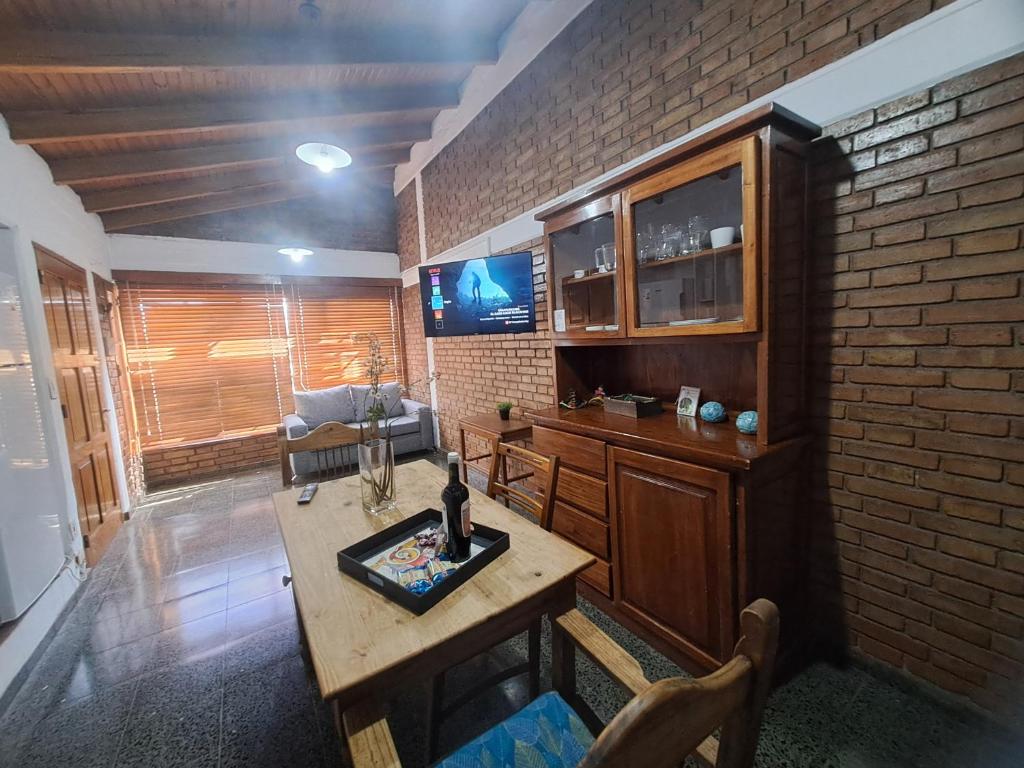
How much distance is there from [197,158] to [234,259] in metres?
1.59

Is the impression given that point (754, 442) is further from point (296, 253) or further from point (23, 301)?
point (296, 253)

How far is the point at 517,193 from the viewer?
126 inches

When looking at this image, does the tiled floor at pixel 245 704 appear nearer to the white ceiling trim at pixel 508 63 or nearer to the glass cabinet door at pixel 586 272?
the glass cabinet door at pixel 586 272

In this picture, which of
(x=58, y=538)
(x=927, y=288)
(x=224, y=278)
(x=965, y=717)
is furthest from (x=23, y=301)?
(x=965, y=717)

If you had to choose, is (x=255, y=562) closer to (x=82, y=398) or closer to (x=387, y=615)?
(x=82, y=398)

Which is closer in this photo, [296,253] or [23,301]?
[23,301]

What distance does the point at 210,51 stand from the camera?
219 cm

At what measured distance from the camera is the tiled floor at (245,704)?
1.36 m

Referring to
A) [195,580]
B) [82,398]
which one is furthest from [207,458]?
[195,580]

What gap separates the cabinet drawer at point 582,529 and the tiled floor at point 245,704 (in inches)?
14.0

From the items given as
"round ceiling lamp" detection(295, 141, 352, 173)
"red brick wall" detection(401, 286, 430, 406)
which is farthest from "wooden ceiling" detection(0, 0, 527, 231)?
"red brick wall" detection(401, 286, 430, 406)

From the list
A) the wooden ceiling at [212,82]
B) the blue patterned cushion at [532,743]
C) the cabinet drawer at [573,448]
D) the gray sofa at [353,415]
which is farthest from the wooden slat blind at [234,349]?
the blue patterned cushion at [532,743]

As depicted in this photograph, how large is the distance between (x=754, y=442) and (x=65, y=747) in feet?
9.07

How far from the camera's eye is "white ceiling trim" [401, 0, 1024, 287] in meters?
1.18
